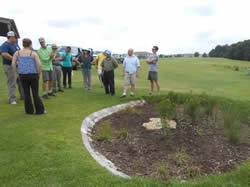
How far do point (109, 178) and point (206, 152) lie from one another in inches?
91.4

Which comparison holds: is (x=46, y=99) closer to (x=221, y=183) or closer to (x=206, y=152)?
(x=206, y=152)

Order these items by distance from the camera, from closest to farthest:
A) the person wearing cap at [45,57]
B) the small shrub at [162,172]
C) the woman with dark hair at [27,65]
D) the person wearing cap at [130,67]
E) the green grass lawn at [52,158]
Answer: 1. the green grass lawn at [52,158]
2. the small shrub at [162,172]
3. the woman with dark hair at [27,65]
4. the person wearing cap at [45,57]
5. the person wearing cap at [130,67]

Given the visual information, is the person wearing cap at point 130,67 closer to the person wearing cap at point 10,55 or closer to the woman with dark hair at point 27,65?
the woman with dark hair at point 27,65

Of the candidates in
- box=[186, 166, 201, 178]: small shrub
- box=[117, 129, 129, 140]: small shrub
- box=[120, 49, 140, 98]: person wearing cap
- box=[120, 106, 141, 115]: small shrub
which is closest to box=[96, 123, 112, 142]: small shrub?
box=[117, 129, 129, 140]: small shrub

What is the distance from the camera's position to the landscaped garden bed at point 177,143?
3837 millimetres

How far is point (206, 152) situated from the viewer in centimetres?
443

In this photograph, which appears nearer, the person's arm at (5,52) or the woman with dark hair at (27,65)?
the woman with dark hair at (27,65)

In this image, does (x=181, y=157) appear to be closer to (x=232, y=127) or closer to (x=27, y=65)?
(x=232, y=127)

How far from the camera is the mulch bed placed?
376cm

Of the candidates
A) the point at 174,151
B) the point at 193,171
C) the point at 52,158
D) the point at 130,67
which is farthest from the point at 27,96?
the point at 193,171

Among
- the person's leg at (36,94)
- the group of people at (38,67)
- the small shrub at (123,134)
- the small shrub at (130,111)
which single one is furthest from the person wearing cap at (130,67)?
the person's leg at (36,94)

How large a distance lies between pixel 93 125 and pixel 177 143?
2.49 meters

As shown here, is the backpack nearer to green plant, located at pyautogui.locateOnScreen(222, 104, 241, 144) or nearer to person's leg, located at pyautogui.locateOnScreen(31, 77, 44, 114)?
person's leg, located at pyautogui.locateOnScreen(31, 77, 44, 114)

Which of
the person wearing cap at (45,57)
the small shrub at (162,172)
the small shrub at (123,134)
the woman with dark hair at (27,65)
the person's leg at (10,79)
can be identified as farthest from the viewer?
the person wearing cap at (45,57)
